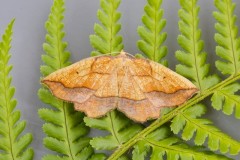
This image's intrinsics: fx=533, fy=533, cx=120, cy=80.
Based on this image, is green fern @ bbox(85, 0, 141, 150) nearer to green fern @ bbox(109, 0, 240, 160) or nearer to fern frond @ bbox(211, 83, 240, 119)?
green fern @ bbox(109, 0, 240, 160)

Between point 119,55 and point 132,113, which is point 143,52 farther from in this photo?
point 132,113

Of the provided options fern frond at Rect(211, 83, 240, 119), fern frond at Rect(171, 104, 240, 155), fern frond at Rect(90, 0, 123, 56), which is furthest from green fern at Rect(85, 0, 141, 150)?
fern frond at Rect(211, 83, 240, 119)

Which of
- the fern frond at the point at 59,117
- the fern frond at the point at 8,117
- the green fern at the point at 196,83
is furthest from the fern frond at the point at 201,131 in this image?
the fern frond at the point at 8,117

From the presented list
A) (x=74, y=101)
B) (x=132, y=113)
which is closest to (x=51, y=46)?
(x=74, y=101)

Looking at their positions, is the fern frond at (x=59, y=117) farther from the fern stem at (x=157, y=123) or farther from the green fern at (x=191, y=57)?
→ the green fern at (x=191, y=57)

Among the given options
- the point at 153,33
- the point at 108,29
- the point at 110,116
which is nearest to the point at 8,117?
the point at 110,116
